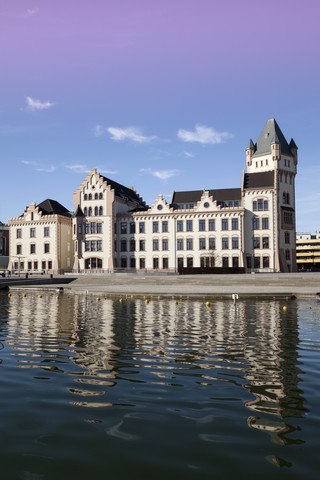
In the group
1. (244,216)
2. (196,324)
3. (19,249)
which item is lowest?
(196,324)

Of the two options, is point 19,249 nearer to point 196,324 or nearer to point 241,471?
point 196,324

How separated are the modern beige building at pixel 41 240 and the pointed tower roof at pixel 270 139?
43.4 meters

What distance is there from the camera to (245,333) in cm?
1764

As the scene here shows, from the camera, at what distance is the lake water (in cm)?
573

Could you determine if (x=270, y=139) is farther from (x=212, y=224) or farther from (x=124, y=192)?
(x=124, y=192)

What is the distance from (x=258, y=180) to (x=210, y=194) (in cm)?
1000

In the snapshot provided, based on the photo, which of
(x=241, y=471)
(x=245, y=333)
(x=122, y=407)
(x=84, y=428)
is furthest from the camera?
(x=245, y=333)

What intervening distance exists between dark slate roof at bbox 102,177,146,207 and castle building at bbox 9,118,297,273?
0.63m

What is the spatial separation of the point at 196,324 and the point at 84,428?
14.1 m

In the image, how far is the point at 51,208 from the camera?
85688mm

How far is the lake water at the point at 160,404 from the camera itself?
18.8ft

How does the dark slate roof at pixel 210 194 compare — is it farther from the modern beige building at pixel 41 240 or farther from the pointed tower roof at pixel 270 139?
the modern beige building at pixel 41 240

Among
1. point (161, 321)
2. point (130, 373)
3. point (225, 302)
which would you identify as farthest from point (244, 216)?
point (130, 373)

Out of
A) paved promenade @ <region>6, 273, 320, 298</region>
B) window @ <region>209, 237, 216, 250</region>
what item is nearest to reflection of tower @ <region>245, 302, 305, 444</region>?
paved promenade @ <region>6, 273, 320, 298</region>
